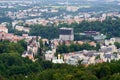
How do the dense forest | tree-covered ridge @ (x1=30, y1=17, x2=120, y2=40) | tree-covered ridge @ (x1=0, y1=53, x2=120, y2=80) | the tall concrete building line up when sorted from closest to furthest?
tree-covered ridge @ (x1=0, y1=53, x2=120, y2=80), the dense forest, the tall concrete building, tree-covered ridge @ (x1=30, y1=17, x2=120, y2=40)

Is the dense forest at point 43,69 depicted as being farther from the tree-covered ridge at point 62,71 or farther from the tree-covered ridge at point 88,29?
the tree-covered ridge at point 88,29

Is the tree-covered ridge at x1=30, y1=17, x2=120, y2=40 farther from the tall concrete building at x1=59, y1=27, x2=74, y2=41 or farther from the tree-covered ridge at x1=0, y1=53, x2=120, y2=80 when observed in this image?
the tree-covered ridge at x1=0, y1=53, x2=120, y2=80

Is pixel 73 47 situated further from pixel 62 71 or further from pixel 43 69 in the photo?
pixel 62 71

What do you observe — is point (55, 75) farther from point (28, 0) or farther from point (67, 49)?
point (28, 0)

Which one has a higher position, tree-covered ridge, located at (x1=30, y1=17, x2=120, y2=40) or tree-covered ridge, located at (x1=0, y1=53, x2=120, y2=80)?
tree-covered ridge, located at (x1=0, y1=53, x2=120, y2=80)

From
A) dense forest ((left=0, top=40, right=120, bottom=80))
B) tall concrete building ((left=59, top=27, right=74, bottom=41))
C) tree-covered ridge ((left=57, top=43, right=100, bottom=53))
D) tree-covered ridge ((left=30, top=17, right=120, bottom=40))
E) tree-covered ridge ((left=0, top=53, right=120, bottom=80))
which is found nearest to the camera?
tree-covered ridge ((left=0, top=53, right=120, bottom=80))

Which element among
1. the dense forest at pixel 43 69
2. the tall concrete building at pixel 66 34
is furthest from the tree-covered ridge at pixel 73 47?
the tall concrete building at pixel 66 34

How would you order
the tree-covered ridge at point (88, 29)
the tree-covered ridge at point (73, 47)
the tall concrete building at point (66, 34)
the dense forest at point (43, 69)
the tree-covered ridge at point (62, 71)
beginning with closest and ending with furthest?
1. the tree-covered ridge at point (62, 71)
2. the dense forest at point (43, 69)
3. the tree-covered ridge at point (73, 47)
4. the tall concrete building at point (66, 34)
5. the tree-covered ridge at point (88, 29)

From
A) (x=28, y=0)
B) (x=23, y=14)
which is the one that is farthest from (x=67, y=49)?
(x=28, y=0)

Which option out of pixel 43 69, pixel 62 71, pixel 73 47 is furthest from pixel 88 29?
pixel 62 71

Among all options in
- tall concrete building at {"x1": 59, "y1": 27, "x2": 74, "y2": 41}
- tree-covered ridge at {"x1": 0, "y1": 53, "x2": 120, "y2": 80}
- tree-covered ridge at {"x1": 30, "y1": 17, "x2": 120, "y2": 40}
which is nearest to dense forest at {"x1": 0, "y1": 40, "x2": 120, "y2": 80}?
tree-covered ridge at {"x1": 0, "y1": 53, "x2": 120, "y2": 80}

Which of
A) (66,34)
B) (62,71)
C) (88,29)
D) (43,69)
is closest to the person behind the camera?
(62,71)
